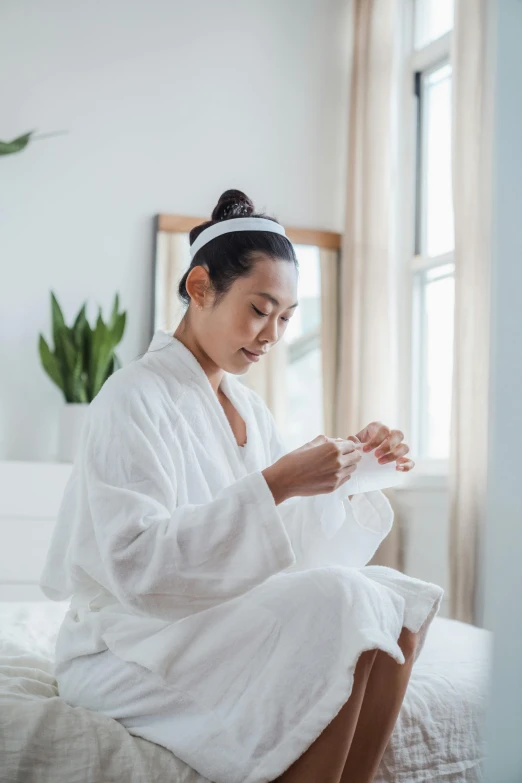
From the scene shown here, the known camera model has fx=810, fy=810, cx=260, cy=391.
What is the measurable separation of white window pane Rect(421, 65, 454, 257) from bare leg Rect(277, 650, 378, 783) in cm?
256

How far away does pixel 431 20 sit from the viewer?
3.50 metres

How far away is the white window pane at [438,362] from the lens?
10.8ft

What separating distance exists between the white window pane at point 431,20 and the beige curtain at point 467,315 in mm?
542

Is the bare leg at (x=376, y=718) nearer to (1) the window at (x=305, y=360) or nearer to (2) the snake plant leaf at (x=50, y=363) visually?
(2) the snake plant leaf at (x=50, y=363)

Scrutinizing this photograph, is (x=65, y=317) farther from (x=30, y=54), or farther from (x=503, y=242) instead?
(x=503, y=242)

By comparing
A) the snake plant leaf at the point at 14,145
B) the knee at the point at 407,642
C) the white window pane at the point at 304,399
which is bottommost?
the knee at the point at 407,642

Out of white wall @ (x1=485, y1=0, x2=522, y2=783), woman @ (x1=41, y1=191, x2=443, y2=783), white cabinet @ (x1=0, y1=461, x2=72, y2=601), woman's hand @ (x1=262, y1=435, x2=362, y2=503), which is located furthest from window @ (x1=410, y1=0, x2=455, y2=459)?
white wall @ (x1=485, y1=0, x2=522, y2=783)

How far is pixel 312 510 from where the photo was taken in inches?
58.1

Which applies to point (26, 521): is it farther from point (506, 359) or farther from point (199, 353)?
point (506, 359)

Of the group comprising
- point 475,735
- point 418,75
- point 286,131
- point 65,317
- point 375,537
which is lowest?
point 475,735

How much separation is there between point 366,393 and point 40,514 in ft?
4.52

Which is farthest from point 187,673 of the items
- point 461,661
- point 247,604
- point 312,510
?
point 461,661

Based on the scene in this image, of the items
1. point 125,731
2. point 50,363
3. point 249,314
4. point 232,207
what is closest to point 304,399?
point 50,363

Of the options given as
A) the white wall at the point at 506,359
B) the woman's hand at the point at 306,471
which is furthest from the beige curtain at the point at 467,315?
the white wall at the point at 506,359
